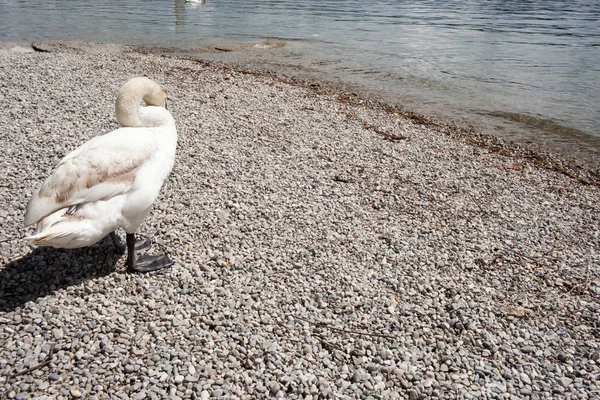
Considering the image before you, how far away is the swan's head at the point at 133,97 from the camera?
4.38m

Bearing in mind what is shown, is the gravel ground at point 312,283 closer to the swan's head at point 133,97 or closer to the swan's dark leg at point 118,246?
the swan's dark leg at point 118,246

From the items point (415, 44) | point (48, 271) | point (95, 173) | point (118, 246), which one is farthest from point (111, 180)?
point (415, 44)

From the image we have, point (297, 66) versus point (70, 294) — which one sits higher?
point (297, 66)

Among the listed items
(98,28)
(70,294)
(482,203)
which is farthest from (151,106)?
(98,28)

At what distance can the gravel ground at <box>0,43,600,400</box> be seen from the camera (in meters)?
3.59

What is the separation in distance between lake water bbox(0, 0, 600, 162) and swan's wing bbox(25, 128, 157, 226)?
31.8ft

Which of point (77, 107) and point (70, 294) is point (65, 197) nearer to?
point (70, 294)

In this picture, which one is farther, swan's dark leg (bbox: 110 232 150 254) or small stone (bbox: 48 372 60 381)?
swan's dark leg (bbox: 110 232 150 254)

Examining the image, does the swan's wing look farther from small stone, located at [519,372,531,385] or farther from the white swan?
small stone, located at [519,372,531,385]

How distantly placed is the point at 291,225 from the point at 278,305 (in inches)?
63.4

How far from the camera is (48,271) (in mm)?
4461

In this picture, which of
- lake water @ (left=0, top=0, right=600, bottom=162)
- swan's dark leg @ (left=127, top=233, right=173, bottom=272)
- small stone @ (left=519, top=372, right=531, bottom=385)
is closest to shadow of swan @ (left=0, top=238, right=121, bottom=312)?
swan's dark leg @ (left=127, top=233, right=173, bottom=272)

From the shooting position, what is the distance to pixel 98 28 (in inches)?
982

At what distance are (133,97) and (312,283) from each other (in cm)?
266
